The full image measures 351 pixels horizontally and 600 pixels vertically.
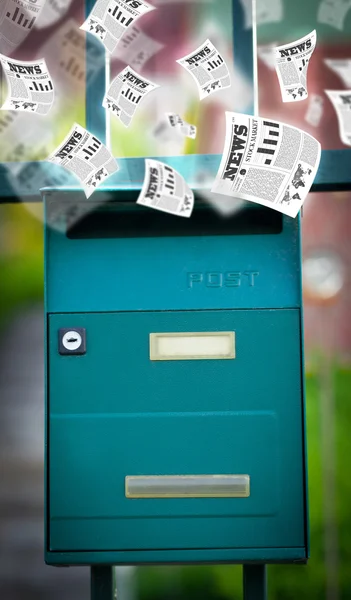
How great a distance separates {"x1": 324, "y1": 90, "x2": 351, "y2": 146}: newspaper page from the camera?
2.47 metres

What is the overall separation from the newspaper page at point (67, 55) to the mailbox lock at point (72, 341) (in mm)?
1156

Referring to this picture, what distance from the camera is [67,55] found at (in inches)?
106

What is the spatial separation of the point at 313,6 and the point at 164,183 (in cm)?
120

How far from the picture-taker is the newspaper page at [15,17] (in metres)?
2.13

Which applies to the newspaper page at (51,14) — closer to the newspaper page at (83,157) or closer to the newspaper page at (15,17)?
the newspaper page at (15,17)

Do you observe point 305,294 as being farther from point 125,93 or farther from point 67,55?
point 67,55

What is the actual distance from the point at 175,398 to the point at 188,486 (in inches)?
8.1

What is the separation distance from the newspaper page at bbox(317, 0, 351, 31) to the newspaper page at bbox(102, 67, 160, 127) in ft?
3.04

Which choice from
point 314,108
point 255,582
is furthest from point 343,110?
point 255,582

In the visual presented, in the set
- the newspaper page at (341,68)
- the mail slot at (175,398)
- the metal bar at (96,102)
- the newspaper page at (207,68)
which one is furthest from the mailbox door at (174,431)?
the newspaper page at (341,68)

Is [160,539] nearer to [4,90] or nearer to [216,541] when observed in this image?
[216,541]

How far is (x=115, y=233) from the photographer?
1.83 metres

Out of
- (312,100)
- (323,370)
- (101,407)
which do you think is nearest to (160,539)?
(101,407)

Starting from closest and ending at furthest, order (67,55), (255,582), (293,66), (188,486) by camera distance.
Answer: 1. (188,486)
2. (255,582)
3. (293,66)
4. (67,55)
